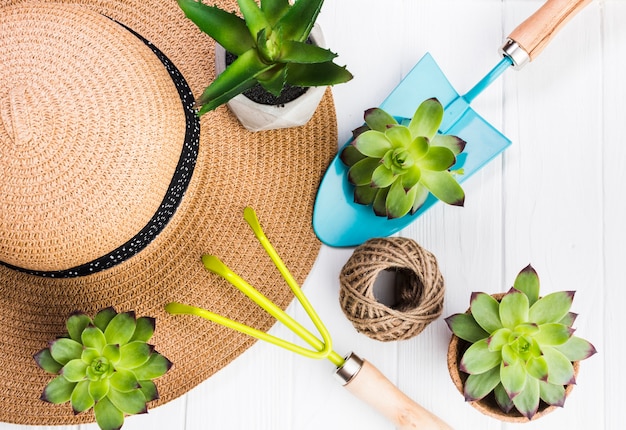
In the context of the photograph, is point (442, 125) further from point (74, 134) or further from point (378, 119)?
point (74, 134)

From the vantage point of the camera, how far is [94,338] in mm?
708

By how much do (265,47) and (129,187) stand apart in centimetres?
20

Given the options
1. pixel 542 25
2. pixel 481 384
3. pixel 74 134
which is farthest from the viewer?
pixel 542 25

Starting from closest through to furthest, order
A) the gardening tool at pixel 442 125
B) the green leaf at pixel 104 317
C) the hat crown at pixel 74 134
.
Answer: the hat crown at pixel 74 134 < the green leaf at pixel 104 317 < the gardening tool at pixel 442 125

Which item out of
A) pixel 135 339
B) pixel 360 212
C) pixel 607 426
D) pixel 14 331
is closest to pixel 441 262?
pixel 360 212

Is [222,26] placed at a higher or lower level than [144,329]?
higher

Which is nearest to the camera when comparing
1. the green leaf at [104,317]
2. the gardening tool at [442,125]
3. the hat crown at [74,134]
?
the hat crown at [74,134]

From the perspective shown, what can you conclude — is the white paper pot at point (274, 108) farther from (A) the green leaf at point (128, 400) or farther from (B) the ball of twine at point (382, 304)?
(A) the green leaf at point (128, 400)

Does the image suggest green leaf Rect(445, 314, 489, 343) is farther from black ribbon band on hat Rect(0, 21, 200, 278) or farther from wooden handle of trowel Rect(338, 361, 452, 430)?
black ribbon band on hat Rect(0, 21, 200, 278)

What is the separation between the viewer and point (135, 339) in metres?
0.73

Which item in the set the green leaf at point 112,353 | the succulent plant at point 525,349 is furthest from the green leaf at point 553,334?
the green leaf at point 112,353

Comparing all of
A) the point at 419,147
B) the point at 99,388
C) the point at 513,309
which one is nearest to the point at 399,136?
the point at 419,147

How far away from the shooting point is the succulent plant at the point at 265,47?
25.2 inches

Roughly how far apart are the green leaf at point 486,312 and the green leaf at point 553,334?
0.14 ft
